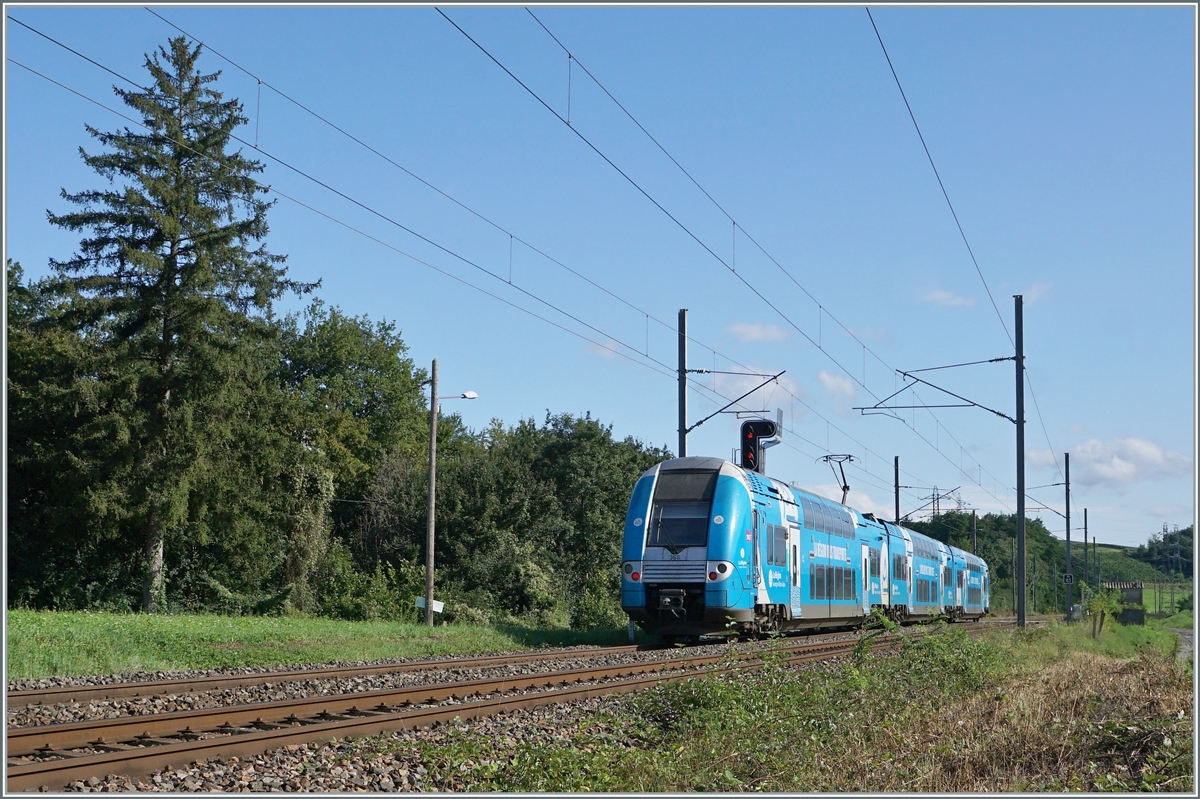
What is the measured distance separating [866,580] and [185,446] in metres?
21.3

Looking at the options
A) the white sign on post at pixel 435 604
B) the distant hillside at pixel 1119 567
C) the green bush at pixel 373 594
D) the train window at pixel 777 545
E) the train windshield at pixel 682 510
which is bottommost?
the distant hillside at pixel 1119 567

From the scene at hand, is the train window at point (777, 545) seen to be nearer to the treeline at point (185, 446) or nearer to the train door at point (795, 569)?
the train door at point (795, 569)

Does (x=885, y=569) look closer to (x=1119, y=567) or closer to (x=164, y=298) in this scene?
(x=164, y=298)

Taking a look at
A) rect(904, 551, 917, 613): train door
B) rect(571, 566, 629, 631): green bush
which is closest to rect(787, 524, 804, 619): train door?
rect(571, 566, 629, 631): green bush

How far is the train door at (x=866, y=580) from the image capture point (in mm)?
30844

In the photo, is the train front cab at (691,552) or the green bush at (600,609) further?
the green bush at (600,609)

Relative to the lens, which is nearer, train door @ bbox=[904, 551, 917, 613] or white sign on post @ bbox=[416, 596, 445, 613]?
white sign on post @ bbox=[416, 596, 445, 613]

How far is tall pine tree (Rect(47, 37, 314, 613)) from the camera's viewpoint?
3528cm

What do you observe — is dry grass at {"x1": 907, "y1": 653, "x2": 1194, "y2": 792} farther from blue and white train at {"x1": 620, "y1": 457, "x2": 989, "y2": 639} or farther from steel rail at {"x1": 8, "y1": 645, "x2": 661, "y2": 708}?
steel rail at {"x1": 8, "y1": 645, "x2": 661, "y2": 708}

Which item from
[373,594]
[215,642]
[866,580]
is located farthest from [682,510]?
[373,594]

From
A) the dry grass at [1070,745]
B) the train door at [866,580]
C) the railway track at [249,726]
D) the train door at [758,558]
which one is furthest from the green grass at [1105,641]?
the railway track at [249,726]

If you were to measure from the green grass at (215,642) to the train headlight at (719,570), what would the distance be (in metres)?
3.85

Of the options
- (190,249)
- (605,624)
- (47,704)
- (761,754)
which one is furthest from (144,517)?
(761,754)

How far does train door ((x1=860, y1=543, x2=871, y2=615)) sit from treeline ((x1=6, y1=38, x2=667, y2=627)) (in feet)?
23.5
